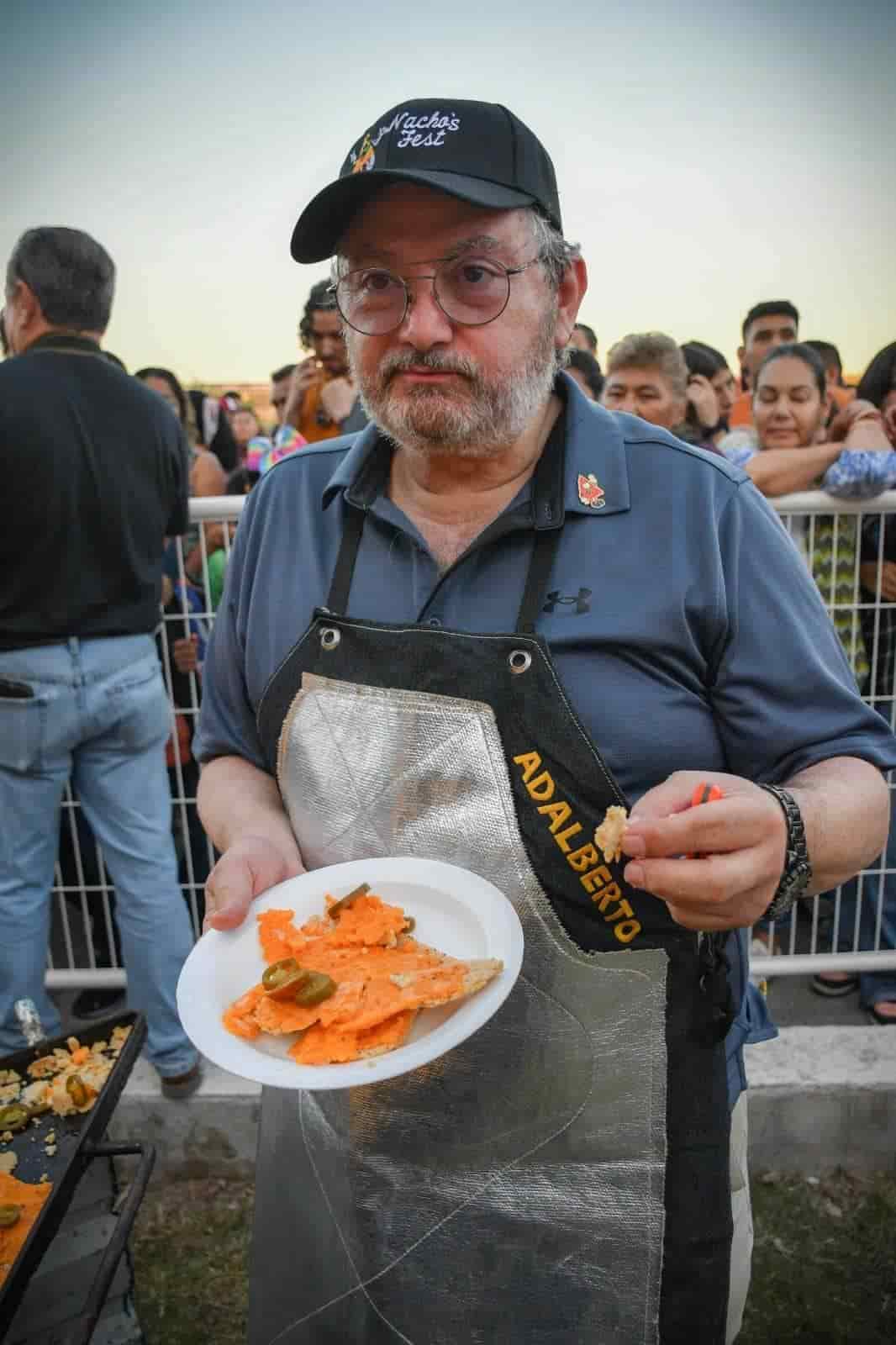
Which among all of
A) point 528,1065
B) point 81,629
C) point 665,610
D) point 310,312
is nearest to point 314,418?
point 310,312

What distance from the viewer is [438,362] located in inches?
64.4

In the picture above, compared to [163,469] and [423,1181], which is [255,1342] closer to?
[423,1181]

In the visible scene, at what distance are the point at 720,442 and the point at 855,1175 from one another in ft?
11.2

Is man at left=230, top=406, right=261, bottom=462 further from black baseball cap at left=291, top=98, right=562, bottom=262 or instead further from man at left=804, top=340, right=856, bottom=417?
black baseball cap at left=291, top=98, right=562, bottom=262

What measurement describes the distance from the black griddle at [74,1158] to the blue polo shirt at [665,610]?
44.1 inches

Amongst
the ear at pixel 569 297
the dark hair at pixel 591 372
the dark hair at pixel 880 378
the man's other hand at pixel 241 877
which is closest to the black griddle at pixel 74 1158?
the man's other hand at pixel 241 877

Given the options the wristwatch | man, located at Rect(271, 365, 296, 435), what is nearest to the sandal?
the wristwatch

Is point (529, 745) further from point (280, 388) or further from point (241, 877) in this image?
point (280, 388)

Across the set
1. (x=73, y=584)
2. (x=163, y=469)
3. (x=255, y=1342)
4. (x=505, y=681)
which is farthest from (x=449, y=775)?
(x=163, y=469)

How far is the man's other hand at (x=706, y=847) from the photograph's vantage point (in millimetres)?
1205

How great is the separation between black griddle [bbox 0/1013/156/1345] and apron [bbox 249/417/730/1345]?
49 cm

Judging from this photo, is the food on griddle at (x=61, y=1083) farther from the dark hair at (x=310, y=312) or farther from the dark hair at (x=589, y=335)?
the dark hair at (x=589, y=335)

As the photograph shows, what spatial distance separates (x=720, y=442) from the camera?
5039 mm

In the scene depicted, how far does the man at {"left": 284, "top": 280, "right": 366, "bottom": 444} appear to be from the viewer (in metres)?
4.67
